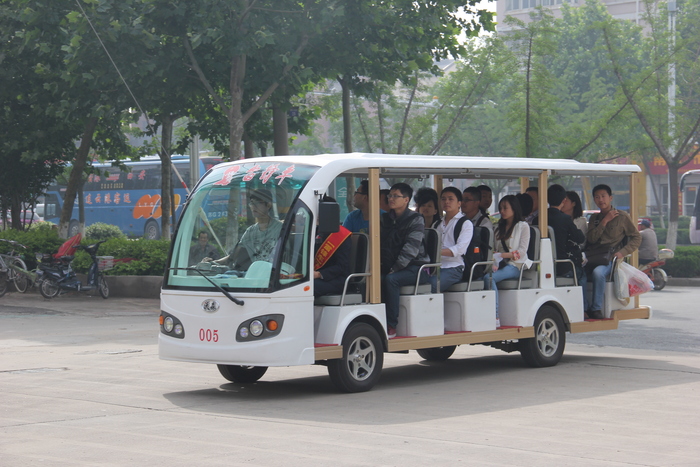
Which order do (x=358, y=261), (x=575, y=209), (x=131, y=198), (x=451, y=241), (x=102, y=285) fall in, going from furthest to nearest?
(x=131, y=198) → (x=102, y=285) → (x=575, y=209) → (x=451, y=241) → (x=358, y=261)

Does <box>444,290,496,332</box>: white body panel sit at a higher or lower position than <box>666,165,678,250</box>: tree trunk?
lower

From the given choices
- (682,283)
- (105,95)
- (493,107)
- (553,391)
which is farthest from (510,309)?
(493,107)

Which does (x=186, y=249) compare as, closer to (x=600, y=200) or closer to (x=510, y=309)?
(x=510, y=309)

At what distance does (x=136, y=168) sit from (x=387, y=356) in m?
37.9

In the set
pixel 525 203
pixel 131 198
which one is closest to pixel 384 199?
pixel 525 203

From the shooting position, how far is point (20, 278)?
68.4ft

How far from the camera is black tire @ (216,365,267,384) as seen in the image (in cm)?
991

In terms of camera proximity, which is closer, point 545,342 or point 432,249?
point 432,249

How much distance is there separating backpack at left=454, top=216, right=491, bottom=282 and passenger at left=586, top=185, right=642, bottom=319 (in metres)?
1.81

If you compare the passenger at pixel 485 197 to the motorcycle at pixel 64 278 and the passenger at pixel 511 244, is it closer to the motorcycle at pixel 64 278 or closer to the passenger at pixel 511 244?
the passenger at pixel 511 244

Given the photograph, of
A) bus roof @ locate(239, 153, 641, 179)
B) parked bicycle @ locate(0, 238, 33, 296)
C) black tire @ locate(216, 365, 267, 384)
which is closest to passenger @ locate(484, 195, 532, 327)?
bus roof @ locate(239, 153, 641, 179)

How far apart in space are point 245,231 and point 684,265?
737 inches

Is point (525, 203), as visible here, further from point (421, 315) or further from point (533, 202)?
point (421, 315)

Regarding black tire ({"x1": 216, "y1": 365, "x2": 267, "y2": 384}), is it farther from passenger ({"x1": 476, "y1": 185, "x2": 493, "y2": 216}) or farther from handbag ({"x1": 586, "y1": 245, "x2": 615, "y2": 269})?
handbag ({"x1": 586, "y1": 245, "x2": 615, "y2": 269})
